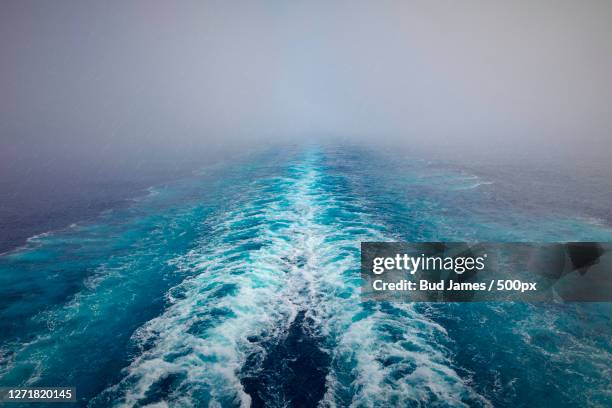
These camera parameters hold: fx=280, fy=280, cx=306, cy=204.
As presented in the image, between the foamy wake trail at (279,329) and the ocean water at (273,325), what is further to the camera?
the ocean water at (273,325)

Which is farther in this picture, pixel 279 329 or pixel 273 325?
pixel 273 325

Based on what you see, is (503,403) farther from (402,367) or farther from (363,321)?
(363,321)

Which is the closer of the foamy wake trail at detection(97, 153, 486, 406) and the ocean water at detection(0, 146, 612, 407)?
the foamy wake trail at detection(97, 153, 486, 406)
